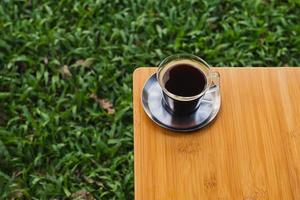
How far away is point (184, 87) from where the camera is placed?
129 centimetres

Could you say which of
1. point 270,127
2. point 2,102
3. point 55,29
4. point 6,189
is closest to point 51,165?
point 6,189

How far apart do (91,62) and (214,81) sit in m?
1.04

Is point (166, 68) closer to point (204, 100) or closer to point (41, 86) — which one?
point (204, 100)

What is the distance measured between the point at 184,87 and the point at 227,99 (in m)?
0.16

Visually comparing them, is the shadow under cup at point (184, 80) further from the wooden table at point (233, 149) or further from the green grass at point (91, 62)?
the green grass at point (91, 62)

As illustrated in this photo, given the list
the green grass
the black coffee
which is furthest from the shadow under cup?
the green grass

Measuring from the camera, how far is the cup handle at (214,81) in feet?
4.29

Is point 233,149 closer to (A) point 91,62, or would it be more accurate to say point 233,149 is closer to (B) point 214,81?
(B) point 214,81

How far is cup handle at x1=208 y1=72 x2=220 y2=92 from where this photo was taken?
51.5 inches

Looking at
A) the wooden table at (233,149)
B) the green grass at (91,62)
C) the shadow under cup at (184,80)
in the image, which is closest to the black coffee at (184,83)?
the shadow under cup at (184,80)

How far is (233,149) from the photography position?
1.31 m

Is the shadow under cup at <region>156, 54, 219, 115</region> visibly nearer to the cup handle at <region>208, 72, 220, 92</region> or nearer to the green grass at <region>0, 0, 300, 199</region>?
the cup handle at <region>208, 72, 220, 92</region>

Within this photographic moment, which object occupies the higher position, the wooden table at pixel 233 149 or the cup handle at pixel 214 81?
the cup handle at pixel 214 81

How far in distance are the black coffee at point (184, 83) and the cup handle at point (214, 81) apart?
0.14 feet
